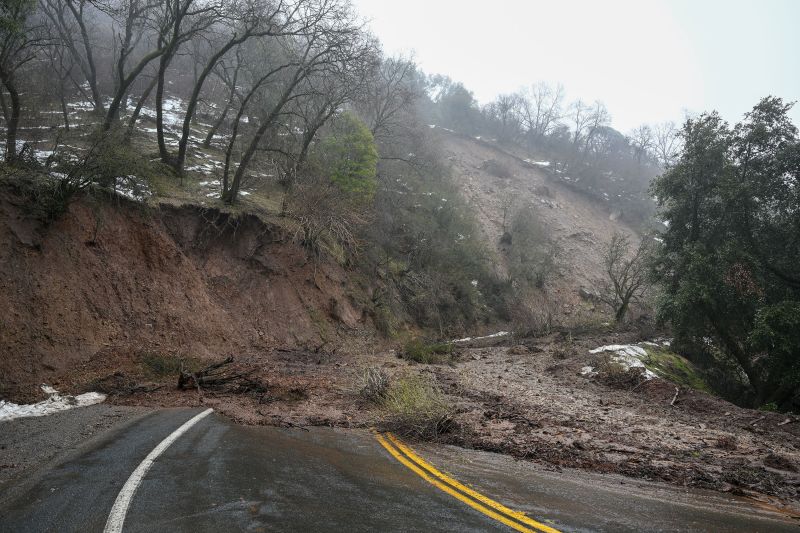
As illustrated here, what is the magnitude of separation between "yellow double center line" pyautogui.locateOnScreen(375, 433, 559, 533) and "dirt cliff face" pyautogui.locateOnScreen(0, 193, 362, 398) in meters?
6.75

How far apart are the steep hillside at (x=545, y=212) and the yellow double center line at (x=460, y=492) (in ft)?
115

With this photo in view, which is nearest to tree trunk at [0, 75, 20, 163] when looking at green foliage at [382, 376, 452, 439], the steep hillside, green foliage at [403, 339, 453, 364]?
green foliage at [382, 376, 452, 439]

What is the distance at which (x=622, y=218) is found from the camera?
211 ft

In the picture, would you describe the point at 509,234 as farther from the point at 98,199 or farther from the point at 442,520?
the point at 442,520

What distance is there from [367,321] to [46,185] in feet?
46.4

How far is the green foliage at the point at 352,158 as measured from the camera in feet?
82.0

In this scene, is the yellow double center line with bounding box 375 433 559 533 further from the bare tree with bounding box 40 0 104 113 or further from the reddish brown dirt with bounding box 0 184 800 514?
the bare tree with bounding box 40 0 104 113

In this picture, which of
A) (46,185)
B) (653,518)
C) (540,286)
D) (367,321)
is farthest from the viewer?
(540,286)

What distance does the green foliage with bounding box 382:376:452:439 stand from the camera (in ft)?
25.9

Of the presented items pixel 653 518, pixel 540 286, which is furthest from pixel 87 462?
pixel 540 286

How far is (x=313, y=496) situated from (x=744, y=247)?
17.1m

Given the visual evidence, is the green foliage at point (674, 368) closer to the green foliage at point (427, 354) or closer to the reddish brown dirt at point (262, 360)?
the reddish brown dirt at point (262, 360)

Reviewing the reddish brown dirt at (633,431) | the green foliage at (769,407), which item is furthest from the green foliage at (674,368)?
the reddish brown dirt at (633,431)

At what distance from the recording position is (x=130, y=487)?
485cm
